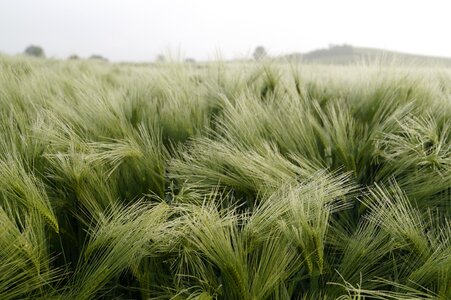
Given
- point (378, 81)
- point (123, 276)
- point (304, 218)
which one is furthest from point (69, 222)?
point (378, 81)

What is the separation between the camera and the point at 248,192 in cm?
108

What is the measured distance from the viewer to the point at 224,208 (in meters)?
1.12

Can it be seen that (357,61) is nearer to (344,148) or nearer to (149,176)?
(344,148)

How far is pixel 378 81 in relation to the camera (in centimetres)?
194

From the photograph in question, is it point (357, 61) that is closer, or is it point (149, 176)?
point (149, 176)

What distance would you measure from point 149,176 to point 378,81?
1290 mm

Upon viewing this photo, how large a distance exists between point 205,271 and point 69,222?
0.42 meters

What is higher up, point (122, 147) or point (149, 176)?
point (122, 147)

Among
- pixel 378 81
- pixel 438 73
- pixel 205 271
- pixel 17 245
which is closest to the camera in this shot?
pixel 17 245

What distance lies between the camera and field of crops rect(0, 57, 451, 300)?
2.56 feet

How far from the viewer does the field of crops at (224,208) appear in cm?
78

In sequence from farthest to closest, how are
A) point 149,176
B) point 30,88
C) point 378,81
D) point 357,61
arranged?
point 357,61 → point 30,88 → point 378,81 → point 149,176

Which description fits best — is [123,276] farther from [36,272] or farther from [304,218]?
[304,218]

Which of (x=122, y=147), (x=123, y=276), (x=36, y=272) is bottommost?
(x=123, y=276)
